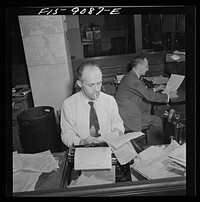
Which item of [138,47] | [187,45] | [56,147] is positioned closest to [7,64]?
[187,45]

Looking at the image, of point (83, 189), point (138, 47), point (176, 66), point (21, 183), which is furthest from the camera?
point (176, 66)

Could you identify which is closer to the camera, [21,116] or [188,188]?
[188,188]

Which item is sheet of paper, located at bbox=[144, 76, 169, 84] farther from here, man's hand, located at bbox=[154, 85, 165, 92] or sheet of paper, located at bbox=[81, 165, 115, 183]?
sheet of paper, located at bbox=[81, 165, 115, 183]

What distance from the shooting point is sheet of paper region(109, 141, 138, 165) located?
968mm

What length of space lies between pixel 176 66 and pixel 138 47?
1.51ft

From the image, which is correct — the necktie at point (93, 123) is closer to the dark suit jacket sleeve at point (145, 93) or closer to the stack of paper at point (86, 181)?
the stack of paper at point (86, 181)

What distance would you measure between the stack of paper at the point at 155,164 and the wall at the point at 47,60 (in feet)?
2.40

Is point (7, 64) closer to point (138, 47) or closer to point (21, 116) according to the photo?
point (21, 116)

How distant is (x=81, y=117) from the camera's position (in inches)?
54.2

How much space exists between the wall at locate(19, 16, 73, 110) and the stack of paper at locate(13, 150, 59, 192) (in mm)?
548

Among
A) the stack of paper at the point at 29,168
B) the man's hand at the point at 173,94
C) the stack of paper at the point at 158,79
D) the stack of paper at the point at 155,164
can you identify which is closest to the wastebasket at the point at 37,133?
the stack of paper at the point at 29,168

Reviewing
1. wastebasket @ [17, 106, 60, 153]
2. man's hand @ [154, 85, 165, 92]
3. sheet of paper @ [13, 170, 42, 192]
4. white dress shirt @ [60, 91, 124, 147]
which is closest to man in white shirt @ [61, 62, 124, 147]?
white dress shirt @ [60, 91, 124, 147]

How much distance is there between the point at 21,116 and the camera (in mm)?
1437

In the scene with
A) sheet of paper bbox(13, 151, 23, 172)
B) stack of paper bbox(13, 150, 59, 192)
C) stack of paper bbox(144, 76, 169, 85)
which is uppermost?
stack of paper bbox(144, 76, 169, 85)
